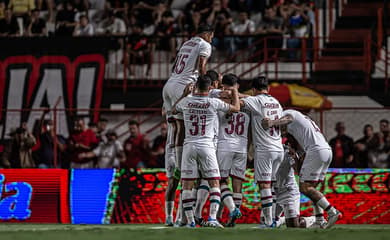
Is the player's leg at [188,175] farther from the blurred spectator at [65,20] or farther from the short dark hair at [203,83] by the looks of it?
the blurred spectator at [65,20]

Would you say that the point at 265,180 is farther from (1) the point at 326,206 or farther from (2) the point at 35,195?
(2) the point at 35,195

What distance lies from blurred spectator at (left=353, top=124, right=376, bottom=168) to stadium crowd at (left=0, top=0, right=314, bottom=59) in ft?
15.6

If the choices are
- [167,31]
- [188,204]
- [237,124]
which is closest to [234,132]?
[237,124]

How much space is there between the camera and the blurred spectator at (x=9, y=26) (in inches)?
1197

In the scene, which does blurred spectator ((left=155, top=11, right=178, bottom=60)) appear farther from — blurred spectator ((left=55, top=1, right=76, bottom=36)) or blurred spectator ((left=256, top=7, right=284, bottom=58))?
blurred spectator ((left=55, top=1, right=76, bottom=36))

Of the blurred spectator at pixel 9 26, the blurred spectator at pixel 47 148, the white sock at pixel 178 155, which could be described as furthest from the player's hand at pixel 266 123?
the blurred spectator at pixel 9 26

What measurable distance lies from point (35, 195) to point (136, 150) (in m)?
2.58

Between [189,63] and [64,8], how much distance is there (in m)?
13.3

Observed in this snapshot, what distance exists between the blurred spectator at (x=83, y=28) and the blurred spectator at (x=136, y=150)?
638 centimetres

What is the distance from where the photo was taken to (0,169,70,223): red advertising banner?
22.6 metres

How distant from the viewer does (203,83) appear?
17172 mm

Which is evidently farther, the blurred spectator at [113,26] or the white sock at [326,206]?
the blurred spectator at [113,26]

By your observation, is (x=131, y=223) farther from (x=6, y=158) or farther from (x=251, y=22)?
(x=251, y=22)

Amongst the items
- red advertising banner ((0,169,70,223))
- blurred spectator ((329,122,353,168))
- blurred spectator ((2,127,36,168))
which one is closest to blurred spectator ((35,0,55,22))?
blurred spectator ((2,127,36,168))
